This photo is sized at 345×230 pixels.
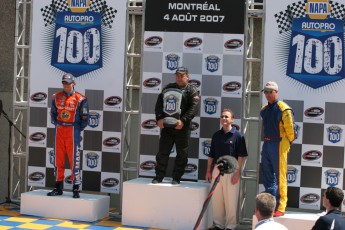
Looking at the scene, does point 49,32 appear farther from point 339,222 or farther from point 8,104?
point 339,222

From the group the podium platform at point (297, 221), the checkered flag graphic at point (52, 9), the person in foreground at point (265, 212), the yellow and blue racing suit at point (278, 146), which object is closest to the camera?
the person in foreground at point (265, 212)

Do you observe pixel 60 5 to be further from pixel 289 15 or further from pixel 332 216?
pixel 332 216

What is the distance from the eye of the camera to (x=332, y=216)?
3.98 meters

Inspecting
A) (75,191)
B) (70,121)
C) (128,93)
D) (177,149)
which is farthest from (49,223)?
(128,93)

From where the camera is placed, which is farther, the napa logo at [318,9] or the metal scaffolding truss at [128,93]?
the metal scaffolding truss at [128,93]

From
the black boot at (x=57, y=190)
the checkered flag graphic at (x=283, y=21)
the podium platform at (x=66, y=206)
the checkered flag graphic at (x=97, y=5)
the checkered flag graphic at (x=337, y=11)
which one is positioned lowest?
the podium platform at (x=66, y=206)

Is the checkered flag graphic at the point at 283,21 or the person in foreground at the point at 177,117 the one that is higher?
the checkered flag graphic at the point at 283,21

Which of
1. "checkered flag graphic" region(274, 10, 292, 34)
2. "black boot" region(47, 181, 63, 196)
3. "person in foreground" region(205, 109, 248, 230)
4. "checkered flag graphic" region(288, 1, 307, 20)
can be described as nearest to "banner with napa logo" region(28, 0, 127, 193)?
"black boot" region(47, 181, 63, 196)

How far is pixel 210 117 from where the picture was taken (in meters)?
7.21

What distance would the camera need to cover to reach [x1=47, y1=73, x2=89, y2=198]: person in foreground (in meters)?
7.21

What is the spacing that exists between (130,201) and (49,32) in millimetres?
2485

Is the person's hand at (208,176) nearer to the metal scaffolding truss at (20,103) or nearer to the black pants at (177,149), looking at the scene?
the black pants at (177,149)

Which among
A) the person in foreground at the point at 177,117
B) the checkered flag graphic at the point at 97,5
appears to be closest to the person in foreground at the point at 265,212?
the person in foreground at the point at 177,117

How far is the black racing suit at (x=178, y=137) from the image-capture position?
690cm
